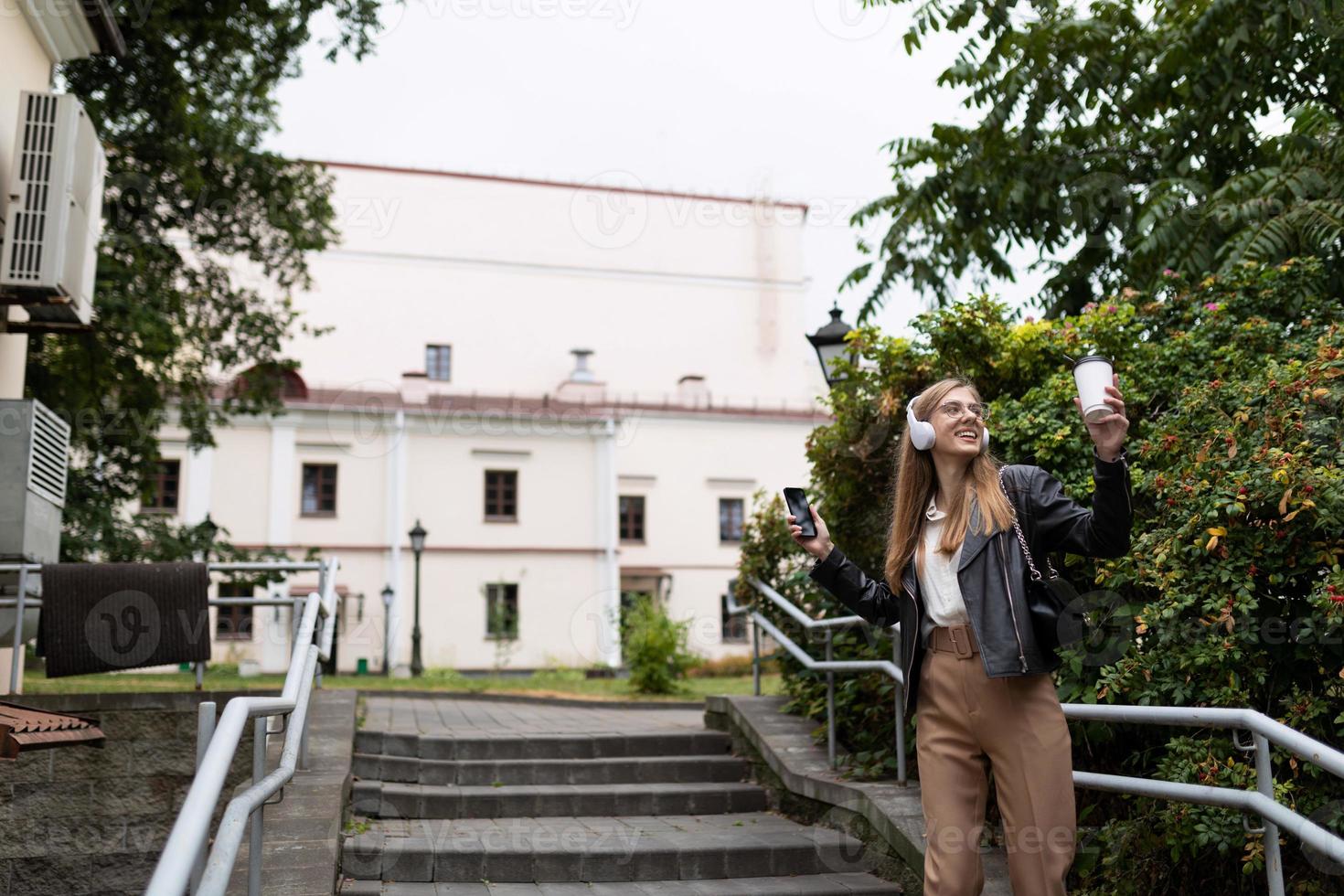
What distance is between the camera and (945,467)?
3623 mm

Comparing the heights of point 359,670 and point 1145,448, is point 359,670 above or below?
below

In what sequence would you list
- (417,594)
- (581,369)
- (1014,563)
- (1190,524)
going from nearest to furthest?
(1014,563), (1190,524), (417,594), (581,369)

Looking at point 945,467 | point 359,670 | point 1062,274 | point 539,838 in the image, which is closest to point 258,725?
point 539,838

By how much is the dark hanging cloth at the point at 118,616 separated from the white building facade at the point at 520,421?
21847 mm

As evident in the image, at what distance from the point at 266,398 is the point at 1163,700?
1401cm

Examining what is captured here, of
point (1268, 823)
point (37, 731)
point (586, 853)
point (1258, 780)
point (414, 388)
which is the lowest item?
point (586, 853)

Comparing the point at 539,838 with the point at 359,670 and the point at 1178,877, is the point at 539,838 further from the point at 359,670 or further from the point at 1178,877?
the point at 359,670

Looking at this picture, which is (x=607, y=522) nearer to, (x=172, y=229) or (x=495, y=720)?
(x=172, y=229)

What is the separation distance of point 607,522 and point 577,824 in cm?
2697

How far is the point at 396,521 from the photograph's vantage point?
105ft

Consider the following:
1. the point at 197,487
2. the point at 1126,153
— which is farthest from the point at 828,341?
the point at 197,487

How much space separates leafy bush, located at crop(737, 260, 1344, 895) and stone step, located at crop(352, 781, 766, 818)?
87cm

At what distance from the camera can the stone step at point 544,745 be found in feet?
24.7

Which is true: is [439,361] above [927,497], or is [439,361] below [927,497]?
above
